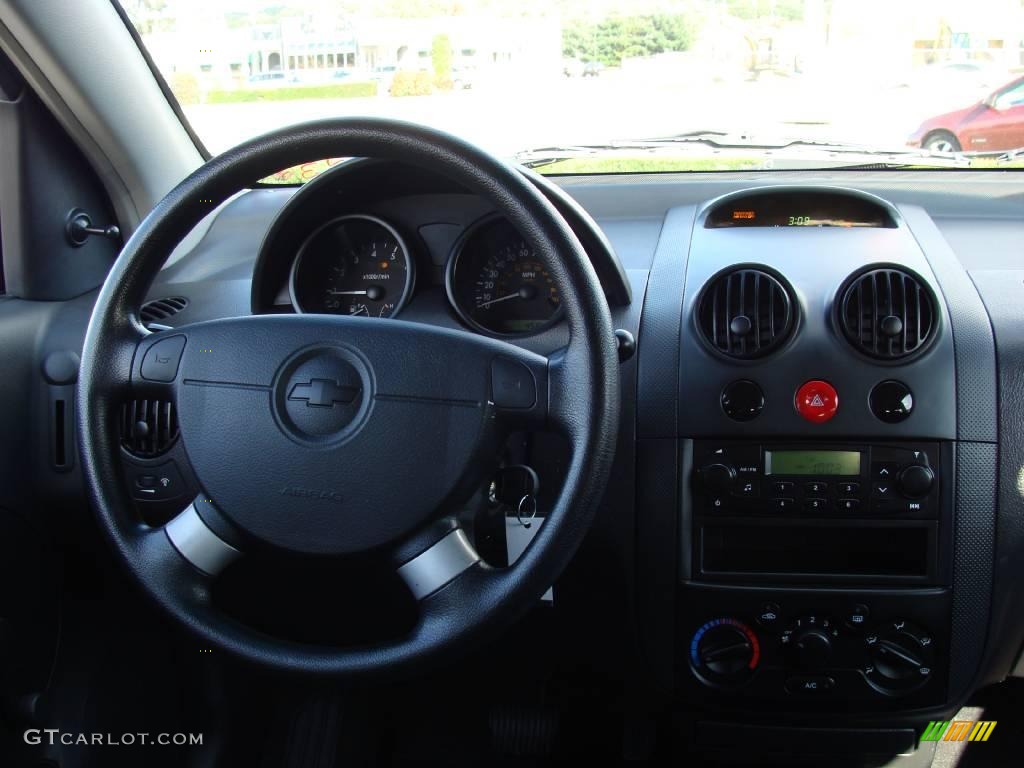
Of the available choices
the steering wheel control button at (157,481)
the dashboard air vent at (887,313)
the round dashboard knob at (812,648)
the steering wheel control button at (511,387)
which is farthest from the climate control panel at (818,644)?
the steering wheel control button at (157,481)

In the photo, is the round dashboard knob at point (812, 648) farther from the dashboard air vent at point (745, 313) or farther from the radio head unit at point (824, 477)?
the dashboard air vent at point (745, 313)

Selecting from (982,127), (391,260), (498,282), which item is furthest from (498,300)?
(982,127)

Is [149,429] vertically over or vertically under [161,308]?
under

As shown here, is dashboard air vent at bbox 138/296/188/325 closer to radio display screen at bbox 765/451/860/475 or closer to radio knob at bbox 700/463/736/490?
radio knob at bbox 700/463/736/490

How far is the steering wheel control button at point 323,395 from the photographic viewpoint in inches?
59.6

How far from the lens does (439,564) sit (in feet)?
4.89

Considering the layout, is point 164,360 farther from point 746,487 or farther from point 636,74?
point 636,74

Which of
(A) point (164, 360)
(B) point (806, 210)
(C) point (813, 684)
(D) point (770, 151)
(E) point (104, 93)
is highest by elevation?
(E) point (104, 93)

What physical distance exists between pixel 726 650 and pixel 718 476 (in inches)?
14.9

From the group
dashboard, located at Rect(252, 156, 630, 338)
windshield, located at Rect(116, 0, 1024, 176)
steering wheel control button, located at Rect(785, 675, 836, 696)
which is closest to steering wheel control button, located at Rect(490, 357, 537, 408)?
dashboard, located at Rect(252, 156, 630, 338)

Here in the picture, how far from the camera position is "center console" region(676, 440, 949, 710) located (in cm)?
193

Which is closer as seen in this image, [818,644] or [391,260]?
[818,644]

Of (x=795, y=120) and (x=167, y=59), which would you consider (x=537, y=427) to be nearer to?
(x=795, y=120)

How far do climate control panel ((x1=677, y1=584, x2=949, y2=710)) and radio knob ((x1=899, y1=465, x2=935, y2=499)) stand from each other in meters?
0.23
